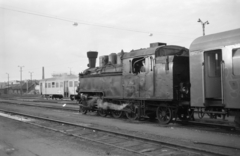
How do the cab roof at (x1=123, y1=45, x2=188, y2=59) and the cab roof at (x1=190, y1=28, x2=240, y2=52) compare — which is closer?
the cab roof at (x1=190, y1=28, x2=240, y2=52)

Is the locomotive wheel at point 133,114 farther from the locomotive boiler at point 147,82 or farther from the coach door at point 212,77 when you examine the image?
the coach door at point 212,77

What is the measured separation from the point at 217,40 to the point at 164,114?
4111 mm

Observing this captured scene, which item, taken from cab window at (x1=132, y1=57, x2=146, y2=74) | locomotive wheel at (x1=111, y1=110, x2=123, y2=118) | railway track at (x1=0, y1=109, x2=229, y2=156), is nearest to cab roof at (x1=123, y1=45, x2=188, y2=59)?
→ cab window at (x1=132, y1=57, x2=146, y2=74)

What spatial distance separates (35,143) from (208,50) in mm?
6566

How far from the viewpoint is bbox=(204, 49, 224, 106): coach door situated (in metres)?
8.66

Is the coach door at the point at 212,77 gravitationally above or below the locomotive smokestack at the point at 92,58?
below

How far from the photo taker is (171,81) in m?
10.0

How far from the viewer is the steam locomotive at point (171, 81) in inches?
309

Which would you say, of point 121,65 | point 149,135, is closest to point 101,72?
point 121,65

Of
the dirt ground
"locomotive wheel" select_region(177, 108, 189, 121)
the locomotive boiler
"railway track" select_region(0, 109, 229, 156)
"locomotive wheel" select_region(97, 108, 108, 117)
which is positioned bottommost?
the dirt ground

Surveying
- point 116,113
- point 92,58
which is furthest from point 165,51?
point 92,58

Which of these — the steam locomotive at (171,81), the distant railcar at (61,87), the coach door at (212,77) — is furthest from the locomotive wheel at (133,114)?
the distant railcar at (61,87)

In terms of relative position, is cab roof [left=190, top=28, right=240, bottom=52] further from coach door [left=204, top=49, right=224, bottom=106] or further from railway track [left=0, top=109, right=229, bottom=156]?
railway track [left=0, top=109, right=229, bottom=156]

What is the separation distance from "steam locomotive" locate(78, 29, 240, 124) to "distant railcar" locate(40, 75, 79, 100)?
1590 centimetres
